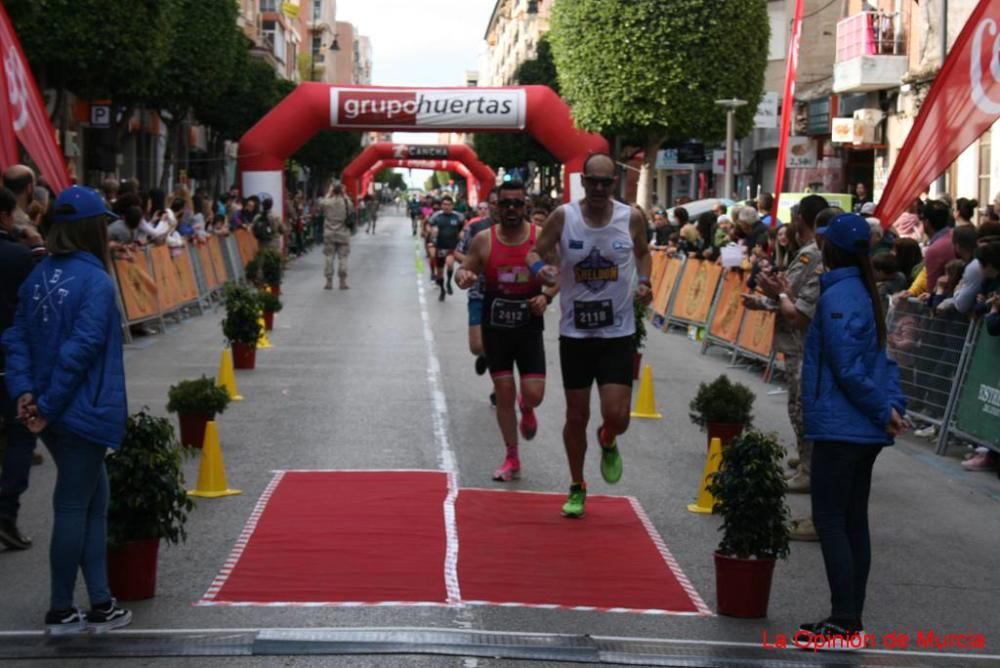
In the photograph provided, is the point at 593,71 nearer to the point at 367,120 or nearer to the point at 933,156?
the point at 367,120

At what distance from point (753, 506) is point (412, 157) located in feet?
224

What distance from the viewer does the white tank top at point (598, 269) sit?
8.51 meters

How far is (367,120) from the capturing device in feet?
119

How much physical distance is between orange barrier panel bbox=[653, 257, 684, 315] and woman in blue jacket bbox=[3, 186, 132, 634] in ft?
53.2

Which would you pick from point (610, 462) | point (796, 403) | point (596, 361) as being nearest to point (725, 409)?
point (796, 403)

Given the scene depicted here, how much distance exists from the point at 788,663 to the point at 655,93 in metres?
32.0

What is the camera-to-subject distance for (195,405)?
35.3ft

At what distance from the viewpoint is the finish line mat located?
704 centimetres

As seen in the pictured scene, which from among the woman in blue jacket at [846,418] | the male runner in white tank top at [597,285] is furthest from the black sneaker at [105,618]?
the male runner in white tank top at [597,285]

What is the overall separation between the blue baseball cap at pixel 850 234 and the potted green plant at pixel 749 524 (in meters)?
0.97

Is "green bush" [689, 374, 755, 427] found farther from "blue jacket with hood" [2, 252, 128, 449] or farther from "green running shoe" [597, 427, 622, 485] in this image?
"blue jacket with hood" [2, 252, 128, 449]

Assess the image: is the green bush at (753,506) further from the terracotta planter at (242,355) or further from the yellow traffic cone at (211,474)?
the terracotta planter at (242,355)

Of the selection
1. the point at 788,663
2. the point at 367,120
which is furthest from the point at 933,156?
the point at 367,120

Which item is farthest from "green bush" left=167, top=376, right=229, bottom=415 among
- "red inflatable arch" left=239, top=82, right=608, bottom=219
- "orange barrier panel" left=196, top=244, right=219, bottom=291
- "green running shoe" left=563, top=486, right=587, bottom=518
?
"red inflatable arch" left=239, top=82, right=608, bottom=219
